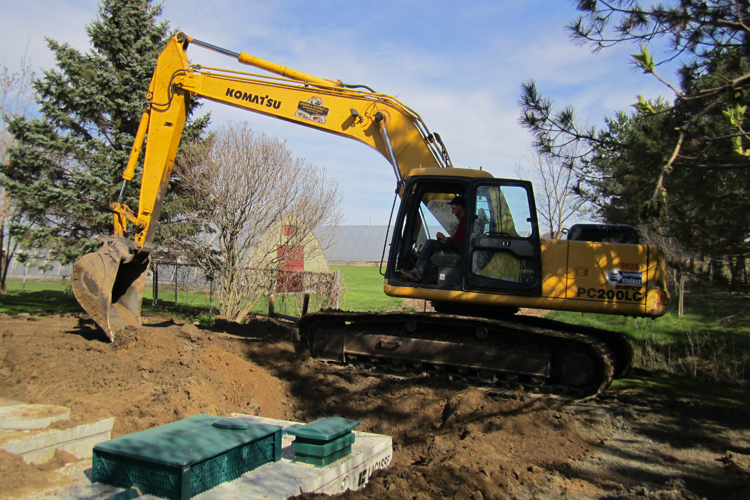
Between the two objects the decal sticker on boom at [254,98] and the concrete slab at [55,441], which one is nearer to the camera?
the concrete slab at [55,441]

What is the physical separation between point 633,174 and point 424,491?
15.8 ft

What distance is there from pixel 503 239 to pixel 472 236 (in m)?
0.41

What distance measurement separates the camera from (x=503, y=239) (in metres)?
7.26

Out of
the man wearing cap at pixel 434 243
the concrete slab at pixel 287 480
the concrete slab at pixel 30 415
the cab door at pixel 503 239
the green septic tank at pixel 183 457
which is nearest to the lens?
the green septic tank at pixel 183 457

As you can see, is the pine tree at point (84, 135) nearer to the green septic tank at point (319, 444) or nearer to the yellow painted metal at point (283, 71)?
the yellow painted metal at point (283, 71)

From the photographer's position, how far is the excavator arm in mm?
8312

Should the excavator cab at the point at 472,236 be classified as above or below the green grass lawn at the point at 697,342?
above

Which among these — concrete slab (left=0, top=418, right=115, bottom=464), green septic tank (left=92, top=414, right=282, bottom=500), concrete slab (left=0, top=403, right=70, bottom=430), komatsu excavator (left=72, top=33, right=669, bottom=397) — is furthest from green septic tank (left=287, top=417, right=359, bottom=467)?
komatsu excavator (left=72, top=33, right=669, bottom=397)

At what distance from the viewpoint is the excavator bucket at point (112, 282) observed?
22.2 feet

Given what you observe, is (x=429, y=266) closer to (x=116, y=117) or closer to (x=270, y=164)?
(x=270, y=164)

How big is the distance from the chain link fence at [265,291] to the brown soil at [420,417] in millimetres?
6614

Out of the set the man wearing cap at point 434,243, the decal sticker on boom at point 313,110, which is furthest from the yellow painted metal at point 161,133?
the man wearing cap at point 434,243

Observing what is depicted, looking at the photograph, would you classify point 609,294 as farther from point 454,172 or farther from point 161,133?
point 161,133

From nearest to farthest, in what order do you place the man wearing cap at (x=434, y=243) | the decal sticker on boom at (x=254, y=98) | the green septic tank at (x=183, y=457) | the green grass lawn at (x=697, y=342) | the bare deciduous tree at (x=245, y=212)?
the green septic tank at (x=183, y=457), the man wearing cap at (x=434, y=243), the green grass lawn at (x=697, y=342), the decal sticker on boom at (x=254, y=98), the bare deciduous tree at (x=245, y=212)
